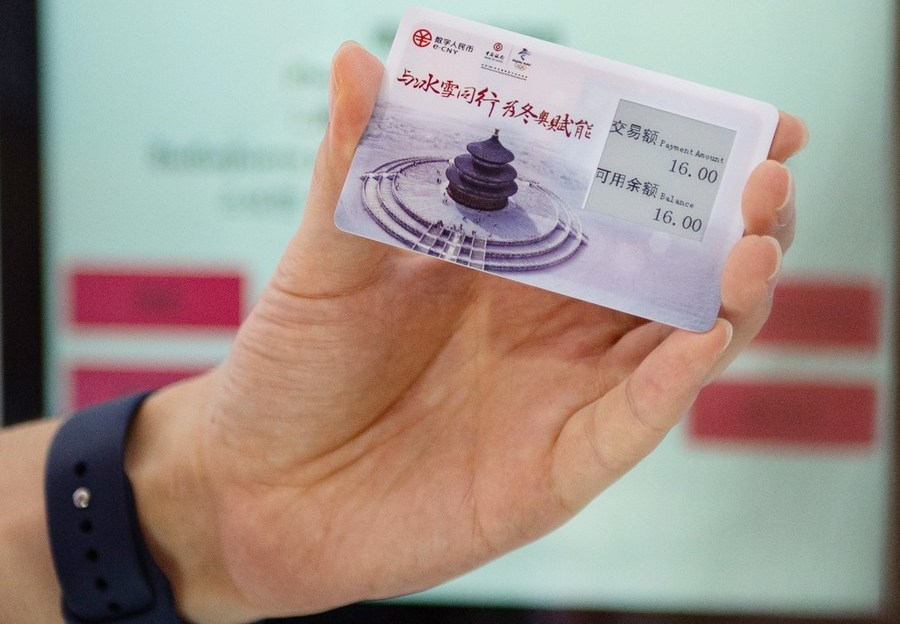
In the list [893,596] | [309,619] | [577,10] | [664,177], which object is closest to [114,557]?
[309,619]

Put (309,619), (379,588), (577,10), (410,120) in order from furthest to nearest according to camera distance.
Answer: (577,10) < (309,619) < (379,588) < (410,120)

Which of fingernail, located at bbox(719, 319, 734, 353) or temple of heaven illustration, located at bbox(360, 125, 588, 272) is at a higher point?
temple of heaven illustration, located at bbox(360, 125, 588, 272)

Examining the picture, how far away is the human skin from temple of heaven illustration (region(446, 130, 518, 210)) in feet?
0.26

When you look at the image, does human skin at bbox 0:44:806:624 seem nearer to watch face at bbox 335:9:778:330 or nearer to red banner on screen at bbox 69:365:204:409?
watch face at bbox 335:9:778:330

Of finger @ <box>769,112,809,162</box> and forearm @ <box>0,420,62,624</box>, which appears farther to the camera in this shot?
forearm @ <box>0,420,62,624</box>

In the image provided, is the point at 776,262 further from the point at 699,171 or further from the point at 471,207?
the point at 471,207

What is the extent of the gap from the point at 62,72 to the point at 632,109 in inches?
31.4

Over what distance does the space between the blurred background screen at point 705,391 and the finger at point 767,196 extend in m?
0.51

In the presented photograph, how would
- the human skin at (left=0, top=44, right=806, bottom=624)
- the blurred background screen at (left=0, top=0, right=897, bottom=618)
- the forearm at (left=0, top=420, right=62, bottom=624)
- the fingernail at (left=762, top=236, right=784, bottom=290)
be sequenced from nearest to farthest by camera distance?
the fingernail at (left=762, top=236, right=784, bottom=290), the human skin at (left=0, top=44, right=806, bottom=624), the forearm at (left=0, top=420, right=62, bottom=624), the blurred background screen at (left=0, top=0, right=897, bottom=618)

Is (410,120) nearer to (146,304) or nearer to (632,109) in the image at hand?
(632,109)

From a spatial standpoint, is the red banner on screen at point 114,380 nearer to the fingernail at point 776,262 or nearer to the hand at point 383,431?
the hand at point 383,431

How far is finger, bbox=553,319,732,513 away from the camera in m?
0.55

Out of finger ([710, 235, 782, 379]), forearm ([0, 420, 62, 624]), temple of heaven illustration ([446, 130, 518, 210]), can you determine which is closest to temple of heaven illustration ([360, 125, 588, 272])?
temple of heaven illustration ([446, 130, 518, 210])

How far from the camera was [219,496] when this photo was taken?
783mm
